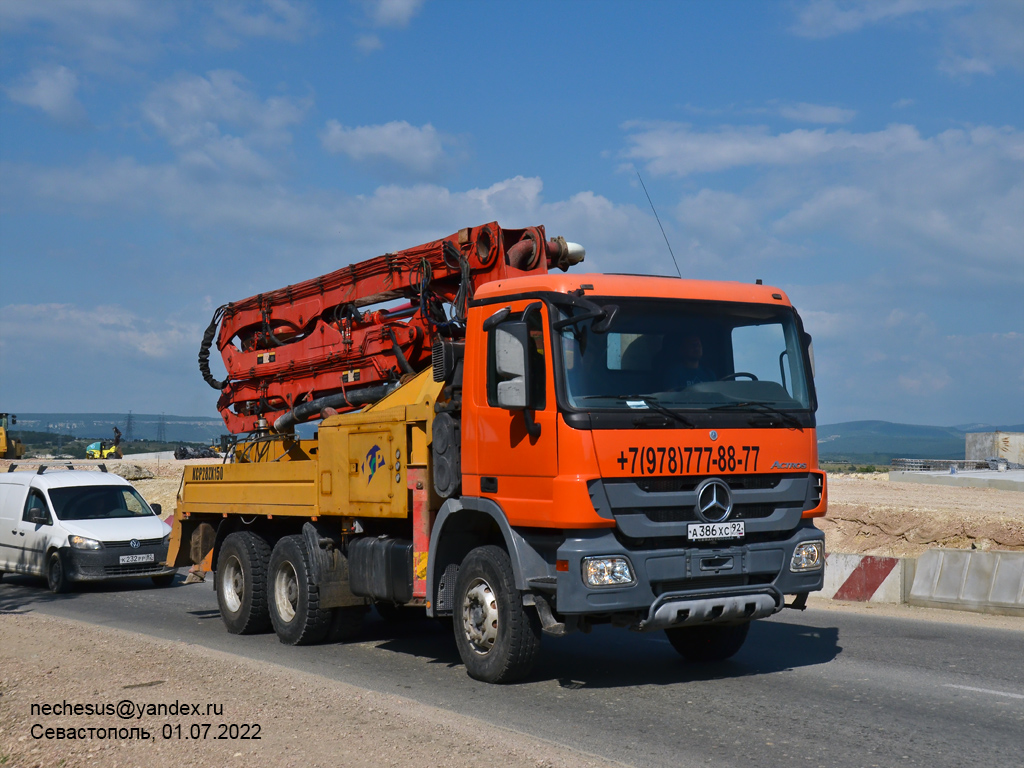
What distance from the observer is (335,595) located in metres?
9.91

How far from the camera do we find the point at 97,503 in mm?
16891

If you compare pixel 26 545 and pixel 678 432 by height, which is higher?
pixel 678 432

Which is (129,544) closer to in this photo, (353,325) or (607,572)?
(353,325)

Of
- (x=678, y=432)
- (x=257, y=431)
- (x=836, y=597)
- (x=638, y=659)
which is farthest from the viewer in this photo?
(x=836, y=597)

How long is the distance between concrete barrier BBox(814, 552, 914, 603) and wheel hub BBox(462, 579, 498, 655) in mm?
6788

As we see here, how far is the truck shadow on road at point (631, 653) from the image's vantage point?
8.27 m

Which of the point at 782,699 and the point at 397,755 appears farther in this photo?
the point at 782,699

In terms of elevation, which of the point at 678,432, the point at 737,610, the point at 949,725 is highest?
the point at 678,432

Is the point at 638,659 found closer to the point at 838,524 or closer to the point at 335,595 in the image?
the point at 335,595

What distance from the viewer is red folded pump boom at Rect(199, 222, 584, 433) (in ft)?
31.2

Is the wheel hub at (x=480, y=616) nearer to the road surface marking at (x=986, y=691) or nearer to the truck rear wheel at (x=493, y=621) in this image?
the truck rear wheel at (x=493, y=621)

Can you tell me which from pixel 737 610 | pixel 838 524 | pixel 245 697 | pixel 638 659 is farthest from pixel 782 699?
pixel 838 524

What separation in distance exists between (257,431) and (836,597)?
7484mm

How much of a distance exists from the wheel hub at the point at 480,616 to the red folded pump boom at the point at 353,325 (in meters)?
2.50
